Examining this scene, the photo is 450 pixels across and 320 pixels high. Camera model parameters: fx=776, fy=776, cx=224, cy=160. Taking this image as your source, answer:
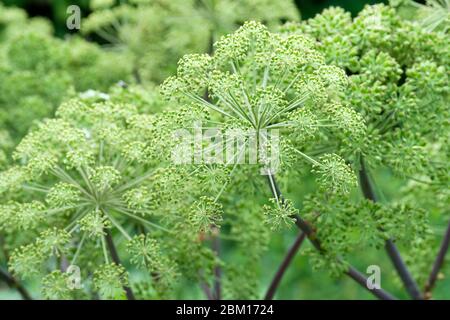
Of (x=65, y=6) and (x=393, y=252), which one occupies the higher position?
(x=65, y=6)

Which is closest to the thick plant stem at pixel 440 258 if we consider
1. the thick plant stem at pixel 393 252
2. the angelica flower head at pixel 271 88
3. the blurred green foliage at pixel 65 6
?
the thick plant stem at pixel 393 252

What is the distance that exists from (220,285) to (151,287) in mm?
361

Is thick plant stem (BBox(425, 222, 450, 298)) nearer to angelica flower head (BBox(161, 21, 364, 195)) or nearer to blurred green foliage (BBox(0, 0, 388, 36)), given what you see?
angelica flower head (BBox(161, 21, 364, 195))

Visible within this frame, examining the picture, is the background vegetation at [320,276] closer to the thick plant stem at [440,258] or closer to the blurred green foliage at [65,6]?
the thick plant stem at [440,258]

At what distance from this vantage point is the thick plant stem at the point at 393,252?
1.99 meters

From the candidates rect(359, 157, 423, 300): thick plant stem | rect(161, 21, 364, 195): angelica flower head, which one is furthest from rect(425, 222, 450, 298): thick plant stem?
rect(161, 21, 364, 195): angelica flower head

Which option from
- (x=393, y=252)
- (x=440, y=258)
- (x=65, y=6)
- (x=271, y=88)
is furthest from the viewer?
(x=65, y=6)

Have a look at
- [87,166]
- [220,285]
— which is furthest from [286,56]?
[220,285]

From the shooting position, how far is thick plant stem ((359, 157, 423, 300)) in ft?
6.53

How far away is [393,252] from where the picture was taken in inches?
83.0

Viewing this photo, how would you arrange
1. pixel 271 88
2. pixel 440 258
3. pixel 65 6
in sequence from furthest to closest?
pixel 65 6, pixel 440 258, pixel 271 88

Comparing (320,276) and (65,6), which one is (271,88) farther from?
(65,6)

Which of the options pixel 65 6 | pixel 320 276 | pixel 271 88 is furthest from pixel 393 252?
pixel 65 6

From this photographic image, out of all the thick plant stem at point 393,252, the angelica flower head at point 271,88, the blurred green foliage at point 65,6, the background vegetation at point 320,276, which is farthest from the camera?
the blurred green foliage at point 65,6
